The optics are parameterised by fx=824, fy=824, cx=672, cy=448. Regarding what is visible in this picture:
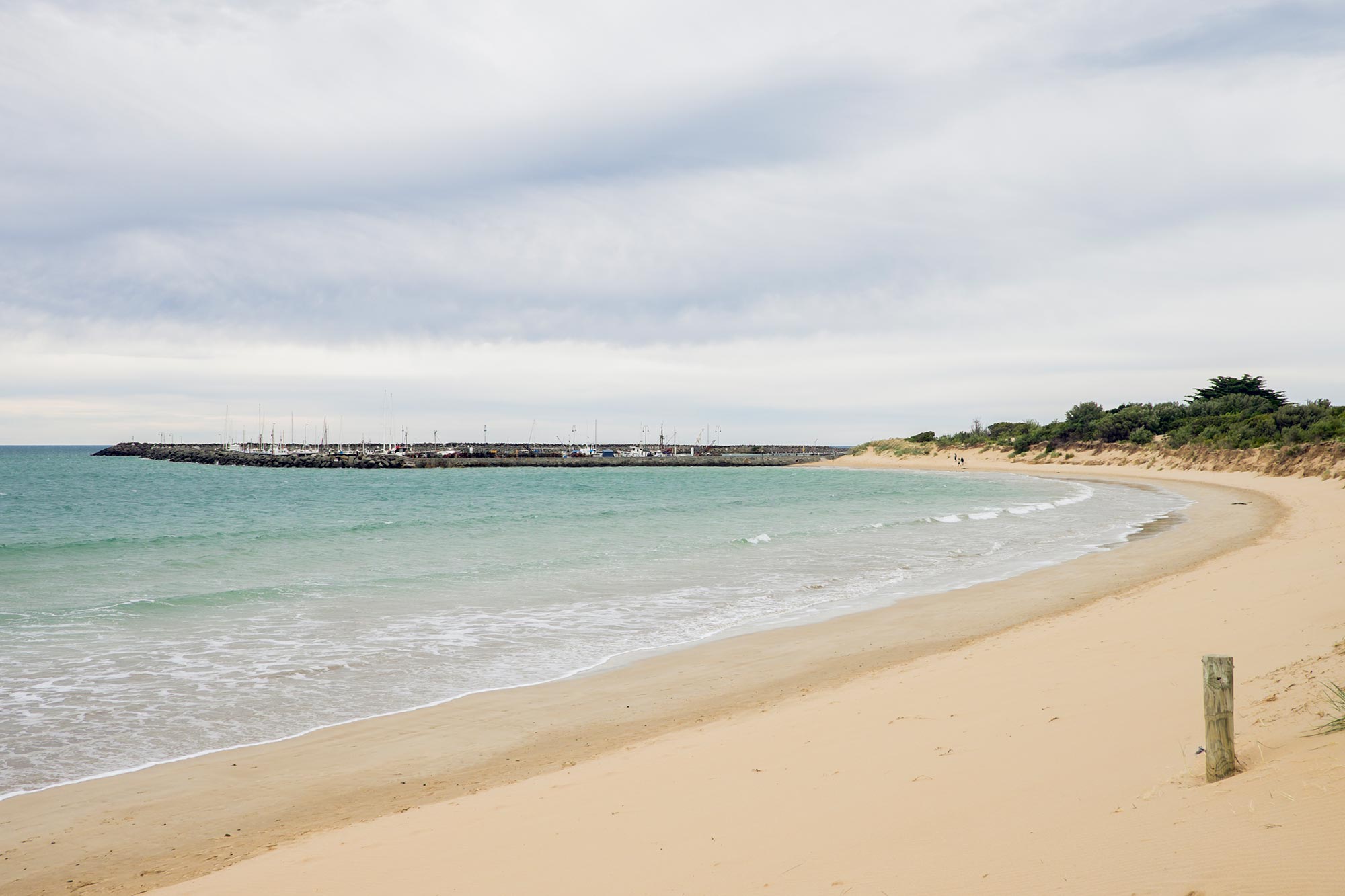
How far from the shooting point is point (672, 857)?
5375 mm

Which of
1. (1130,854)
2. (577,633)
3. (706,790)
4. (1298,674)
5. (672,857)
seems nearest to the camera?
(1130,854)

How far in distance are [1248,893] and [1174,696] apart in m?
4.11

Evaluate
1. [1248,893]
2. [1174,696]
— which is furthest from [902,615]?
[1248,893]

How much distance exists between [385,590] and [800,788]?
589 inches

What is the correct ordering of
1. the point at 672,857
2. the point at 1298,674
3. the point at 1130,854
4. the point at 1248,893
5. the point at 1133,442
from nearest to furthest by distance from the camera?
the point at 1248,893, the point at 1130,854, the point at 672,857, the point at 1298,674, the point at 1133,442

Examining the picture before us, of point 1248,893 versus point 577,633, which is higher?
point 1248,893

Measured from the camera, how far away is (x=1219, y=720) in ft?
16.7

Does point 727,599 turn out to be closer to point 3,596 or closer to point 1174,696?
point 1174,696

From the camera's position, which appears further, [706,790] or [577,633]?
[577,633]

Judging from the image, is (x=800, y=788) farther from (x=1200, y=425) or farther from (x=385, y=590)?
(x=1200, y=425)

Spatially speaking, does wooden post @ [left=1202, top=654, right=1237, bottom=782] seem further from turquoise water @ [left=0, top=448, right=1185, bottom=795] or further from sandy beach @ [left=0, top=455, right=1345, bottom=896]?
turquoise water @ [left=0, top=448, right=1185, bottom=795]

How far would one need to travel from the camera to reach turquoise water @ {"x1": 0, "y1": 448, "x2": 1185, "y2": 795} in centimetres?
1051

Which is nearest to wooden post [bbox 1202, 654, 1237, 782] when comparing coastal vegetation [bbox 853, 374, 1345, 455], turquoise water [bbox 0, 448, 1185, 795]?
turquoise water [bbox 0, 448, 1185, 795]

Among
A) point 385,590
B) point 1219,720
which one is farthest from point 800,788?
point 385,590
